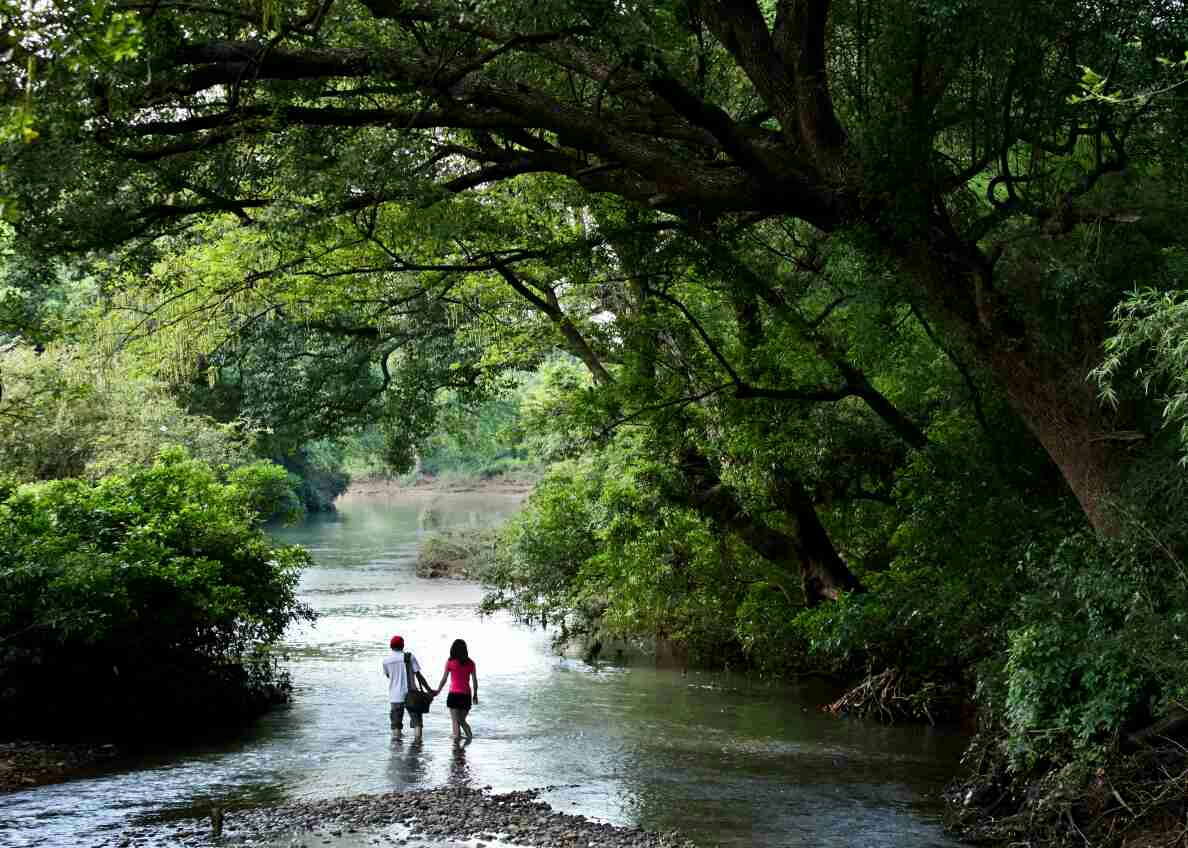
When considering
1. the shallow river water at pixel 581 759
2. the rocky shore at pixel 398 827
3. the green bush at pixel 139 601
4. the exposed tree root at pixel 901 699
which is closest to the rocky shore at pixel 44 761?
the shallow river water at pixel 581 759

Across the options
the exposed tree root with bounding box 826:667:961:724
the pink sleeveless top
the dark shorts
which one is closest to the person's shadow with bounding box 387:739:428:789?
the dark shorts

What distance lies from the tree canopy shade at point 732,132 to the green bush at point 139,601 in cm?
437

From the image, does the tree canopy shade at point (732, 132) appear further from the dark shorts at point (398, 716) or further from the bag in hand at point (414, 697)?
the dark shorts at point (398, 716)

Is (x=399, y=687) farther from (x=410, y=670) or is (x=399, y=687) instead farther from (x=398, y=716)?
(x=398, y=716)

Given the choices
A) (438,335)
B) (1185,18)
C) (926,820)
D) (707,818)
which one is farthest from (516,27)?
(438,335)

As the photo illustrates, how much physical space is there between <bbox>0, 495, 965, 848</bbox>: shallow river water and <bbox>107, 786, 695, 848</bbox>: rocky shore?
0.55 metres

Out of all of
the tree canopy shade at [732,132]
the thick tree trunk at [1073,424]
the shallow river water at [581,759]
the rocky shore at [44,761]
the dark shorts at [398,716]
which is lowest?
the shallow river water at [581,759]

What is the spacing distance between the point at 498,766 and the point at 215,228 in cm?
811

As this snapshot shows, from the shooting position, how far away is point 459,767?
13.9 meters

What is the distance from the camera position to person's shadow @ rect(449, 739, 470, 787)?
1309 cm

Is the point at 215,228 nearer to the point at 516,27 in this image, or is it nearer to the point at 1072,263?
the point at 516,27

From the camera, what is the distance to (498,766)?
46.3 ft

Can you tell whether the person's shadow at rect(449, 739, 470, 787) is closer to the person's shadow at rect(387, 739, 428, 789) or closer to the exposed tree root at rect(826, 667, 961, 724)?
the person's shadow at rect(387, 739, 428, 789)

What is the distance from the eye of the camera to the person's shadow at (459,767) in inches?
515
